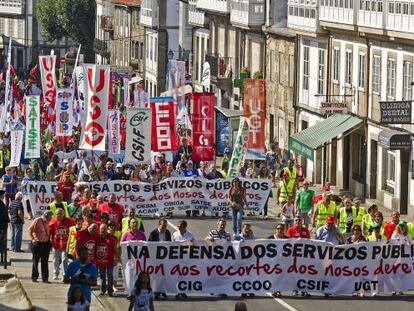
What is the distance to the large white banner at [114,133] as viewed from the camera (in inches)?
2041

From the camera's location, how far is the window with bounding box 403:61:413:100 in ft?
156

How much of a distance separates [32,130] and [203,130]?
514 cm

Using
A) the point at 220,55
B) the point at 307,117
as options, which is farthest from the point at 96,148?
the point at 220,55

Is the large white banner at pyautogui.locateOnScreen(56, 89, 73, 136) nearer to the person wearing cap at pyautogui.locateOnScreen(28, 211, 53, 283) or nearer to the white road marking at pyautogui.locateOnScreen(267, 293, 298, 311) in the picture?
the person wearing cap at pyautogui.locateOnScreen(28, 211, 53, 283)

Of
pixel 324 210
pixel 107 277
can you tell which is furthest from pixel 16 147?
pixel 107 277

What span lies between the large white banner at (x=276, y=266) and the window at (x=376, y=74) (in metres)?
21.3

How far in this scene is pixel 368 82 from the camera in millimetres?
52312

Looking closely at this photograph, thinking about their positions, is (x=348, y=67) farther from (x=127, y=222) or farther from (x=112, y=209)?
(x=127, y=222)

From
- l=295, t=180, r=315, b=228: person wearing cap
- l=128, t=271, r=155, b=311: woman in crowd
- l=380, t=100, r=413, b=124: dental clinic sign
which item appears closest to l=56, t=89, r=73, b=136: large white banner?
l=380, t=100, r=413, b=124: dental clinic sign

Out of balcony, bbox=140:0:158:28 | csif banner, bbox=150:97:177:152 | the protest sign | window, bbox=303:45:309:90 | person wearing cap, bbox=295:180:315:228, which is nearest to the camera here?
person wearing cap, bbox=295:180:315:228

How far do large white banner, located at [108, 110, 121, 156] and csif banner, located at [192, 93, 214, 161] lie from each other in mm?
4763

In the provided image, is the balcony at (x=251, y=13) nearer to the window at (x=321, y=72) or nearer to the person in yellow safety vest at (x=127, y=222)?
the window at (x=321, y=72)

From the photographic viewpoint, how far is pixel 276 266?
30.1 metres

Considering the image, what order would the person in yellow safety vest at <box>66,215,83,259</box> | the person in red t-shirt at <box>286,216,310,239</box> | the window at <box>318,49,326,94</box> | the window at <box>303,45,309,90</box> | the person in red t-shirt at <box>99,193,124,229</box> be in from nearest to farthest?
the person in yellow safety vest at <box>66,215,83,259</box>, the person in red t-shirt at <box>286,216,310,239</box>, the person in red t-shirt at <box>99,193,124,229</box>, the window at <box>318,49,326,94</box>, the window at <box>303,45,309,90</box>
